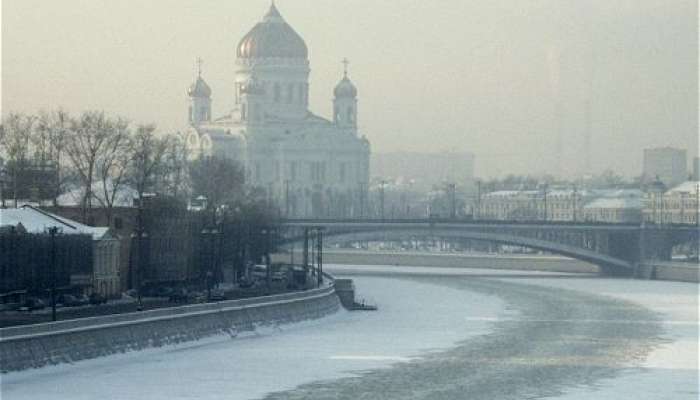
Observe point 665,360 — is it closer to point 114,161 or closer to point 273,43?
point 114,161

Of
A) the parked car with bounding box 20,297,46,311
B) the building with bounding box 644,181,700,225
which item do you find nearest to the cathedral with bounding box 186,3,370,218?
the building with bounding box 644,181,700,225

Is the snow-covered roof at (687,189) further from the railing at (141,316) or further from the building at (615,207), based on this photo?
the railing at (141,316)

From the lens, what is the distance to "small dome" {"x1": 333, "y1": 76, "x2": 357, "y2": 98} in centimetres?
15725

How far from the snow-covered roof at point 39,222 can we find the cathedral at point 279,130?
88530mm

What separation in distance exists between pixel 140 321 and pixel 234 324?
5.45 metres

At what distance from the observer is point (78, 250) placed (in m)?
55.9

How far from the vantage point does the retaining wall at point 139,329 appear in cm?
4056

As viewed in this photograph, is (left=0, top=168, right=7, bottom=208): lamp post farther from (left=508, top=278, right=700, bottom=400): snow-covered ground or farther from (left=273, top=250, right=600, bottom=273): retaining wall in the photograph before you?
(left=273, top=250, right=600, bottom=273): retaining wall

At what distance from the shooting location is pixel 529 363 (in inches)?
1845

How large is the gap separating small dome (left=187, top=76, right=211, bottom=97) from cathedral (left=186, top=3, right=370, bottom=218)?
0.21 feet

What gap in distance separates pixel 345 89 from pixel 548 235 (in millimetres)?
61959

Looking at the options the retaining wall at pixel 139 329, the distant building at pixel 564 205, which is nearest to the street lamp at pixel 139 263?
the retaining wall at pixel 139 329

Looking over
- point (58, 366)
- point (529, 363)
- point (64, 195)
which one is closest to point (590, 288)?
point (64, 195)

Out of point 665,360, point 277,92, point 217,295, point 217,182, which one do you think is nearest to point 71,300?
point 217,295
